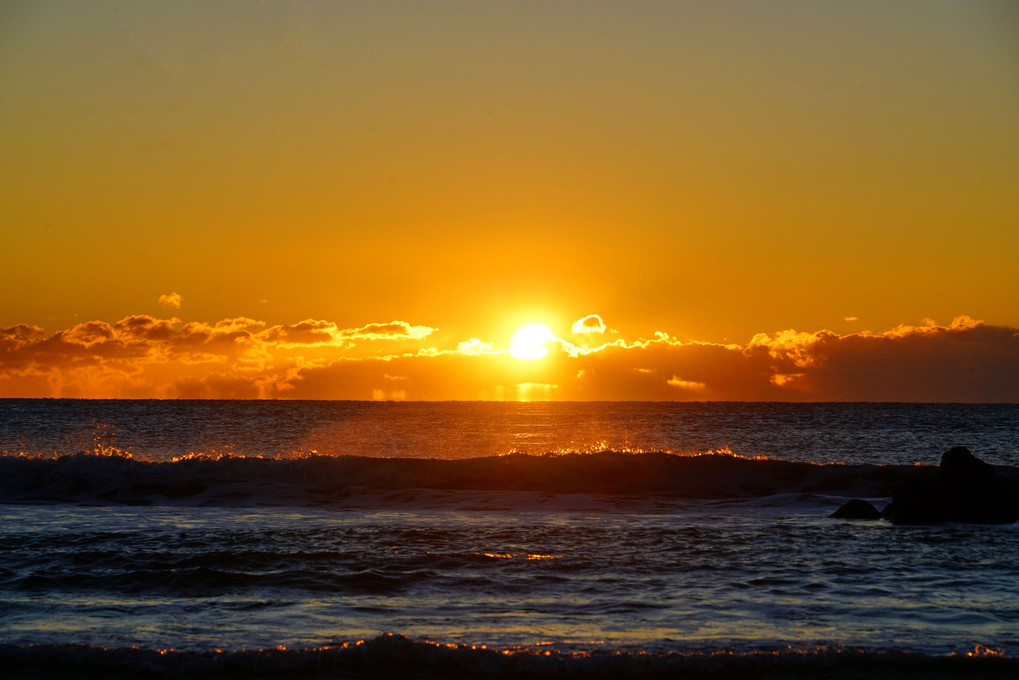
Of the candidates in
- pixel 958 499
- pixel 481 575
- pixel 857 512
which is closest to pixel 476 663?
pixel 481 575

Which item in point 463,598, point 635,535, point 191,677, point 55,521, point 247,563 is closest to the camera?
point 191,677

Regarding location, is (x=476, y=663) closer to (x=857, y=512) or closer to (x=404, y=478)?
(x=857, y=512)

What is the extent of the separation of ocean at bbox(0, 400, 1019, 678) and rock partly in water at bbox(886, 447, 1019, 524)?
1.22 metres

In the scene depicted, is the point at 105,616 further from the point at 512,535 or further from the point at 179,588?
the point at 512,535

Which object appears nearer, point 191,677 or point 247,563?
point 191,677

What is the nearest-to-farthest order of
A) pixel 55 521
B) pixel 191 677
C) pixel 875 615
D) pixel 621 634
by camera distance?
pixel 191 677 < pixel 621 634 < pixel 875 615 < pixel 55 521

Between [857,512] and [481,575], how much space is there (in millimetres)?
13432

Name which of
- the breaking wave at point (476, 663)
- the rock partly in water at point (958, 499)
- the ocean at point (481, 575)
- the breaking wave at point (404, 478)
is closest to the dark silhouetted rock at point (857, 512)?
the rock partly in water at point (958, 499)

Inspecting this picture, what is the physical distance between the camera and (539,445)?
68.6 m

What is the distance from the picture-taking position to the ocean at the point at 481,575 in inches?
484

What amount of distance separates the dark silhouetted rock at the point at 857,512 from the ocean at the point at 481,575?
0.84 m

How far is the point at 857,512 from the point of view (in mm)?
25359

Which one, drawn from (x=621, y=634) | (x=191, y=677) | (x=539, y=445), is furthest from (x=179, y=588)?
(x=539, y=445)

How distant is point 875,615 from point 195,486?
26338 mm
